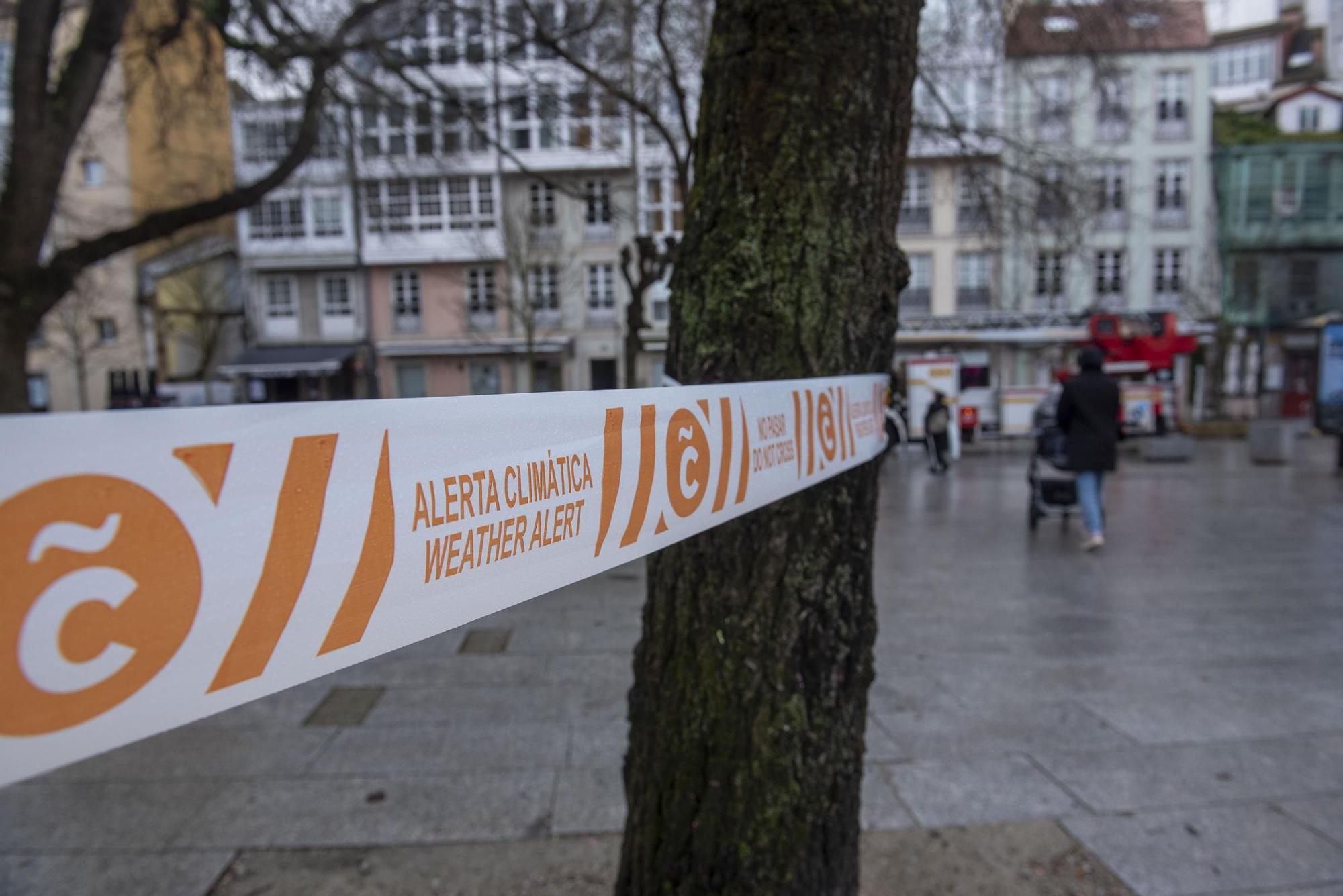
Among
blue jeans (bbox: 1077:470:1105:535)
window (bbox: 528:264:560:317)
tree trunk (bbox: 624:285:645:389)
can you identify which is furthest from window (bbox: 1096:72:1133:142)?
window (bbox: 528:264:560:317)

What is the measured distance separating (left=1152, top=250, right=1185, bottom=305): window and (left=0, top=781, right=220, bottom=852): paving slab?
36.2 m

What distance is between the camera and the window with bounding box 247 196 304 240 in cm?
3309

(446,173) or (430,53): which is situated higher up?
(430,53)

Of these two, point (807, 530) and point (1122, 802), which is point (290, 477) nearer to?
point (807, 530)

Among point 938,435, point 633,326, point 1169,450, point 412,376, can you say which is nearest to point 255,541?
point 633,326

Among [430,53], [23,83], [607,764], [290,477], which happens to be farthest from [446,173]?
[290,477]

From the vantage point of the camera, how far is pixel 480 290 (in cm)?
3328

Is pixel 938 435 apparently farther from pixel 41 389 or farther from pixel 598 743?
pixel 41 389

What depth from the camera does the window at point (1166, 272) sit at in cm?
3200

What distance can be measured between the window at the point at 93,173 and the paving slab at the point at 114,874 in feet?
117

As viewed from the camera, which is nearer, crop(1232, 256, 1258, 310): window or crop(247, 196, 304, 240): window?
crop(1232, 256, 1258, 310): window

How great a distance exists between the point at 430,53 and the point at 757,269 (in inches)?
392

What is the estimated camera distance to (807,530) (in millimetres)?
2201

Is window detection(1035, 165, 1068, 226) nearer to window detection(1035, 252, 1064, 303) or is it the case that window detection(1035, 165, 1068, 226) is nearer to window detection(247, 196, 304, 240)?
window detection(1035, 252, 1064, 303)
